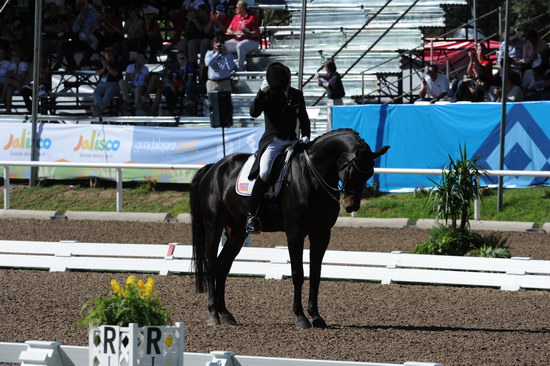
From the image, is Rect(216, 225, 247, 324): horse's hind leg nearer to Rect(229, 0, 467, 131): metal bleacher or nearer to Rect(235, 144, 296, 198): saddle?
Rect(235, 144, 296, 198): saddle

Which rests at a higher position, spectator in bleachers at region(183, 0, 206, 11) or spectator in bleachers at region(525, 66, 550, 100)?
spectator in bleachers at region(183, 0, 206, 11)

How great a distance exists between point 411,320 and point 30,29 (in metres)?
19.4

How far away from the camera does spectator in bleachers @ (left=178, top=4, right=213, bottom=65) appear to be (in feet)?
80.9

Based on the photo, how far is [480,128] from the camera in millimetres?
19000

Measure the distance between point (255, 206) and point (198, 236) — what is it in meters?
0.96

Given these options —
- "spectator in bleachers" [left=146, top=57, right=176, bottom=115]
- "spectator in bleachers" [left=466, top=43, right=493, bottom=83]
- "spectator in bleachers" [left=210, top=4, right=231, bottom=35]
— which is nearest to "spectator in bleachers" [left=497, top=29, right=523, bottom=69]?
"spectator in bleachers" [left=466, top=43, right=493, bottom=83]

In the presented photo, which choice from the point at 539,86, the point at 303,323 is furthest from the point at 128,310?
the point at 539,86

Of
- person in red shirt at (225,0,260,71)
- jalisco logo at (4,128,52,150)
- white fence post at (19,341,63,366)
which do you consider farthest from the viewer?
person in red shirt at (225,0,260,71)

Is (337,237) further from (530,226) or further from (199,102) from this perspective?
(199,102)

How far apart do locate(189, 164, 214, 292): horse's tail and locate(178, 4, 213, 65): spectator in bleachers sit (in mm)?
13950

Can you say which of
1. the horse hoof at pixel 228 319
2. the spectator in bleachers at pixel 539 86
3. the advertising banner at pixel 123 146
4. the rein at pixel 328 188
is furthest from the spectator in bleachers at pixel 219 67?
the rein at pixel 328 188

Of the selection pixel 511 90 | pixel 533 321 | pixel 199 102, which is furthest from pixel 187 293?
pixel 199 102

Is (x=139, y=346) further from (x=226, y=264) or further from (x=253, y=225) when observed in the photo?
(x=226, y=264)

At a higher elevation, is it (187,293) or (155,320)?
(155,320)
